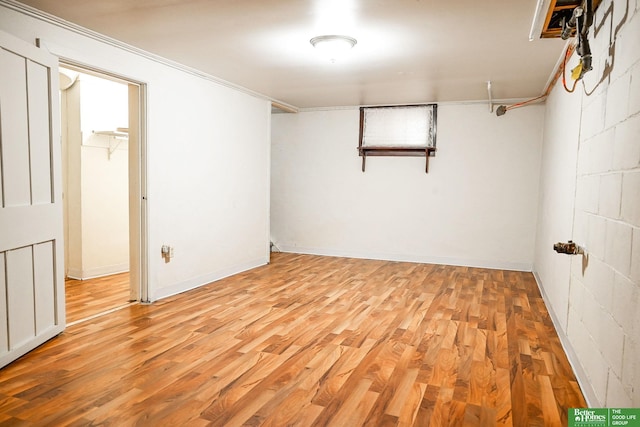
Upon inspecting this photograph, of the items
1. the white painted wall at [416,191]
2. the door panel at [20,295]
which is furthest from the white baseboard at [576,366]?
the door panel at [20,295]

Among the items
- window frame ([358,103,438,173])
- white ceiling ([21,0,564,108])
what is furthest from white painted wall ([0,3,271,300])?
window frame ([358,103,438,173])

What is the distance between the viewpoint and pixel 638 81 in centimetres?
174

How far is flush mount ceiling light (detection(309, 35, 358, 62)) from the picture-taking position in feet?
10.9

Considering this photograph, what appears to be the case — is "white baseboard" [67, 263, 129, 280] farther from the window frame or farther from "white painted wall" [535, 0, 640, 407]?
"white painted wall" [535, 0, 640, 407]

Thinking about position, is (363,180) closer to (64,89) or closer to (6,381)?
(64,89)

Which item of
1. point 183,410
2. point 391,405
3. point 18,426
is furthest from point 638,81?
point 18,426

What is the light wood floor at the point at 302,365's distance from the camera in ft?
7.03

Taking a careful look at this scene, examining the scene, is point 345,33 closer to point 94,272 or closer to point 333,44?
point 333,44

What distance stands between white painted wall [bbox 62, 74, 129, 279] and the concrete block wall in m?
4.82

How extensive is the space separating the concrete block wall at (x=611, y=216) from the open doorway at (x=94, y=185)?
3957mm

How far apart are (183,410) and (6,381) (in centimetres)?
110

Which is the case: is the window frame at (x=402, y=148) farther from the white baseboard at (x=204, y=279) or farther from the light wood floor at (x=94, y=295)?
the light wood floor at (x=94, y=295)

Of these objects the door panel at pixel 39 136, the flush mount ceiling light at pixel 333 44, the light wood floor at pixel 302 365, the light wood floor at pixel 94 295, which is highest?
the flush mount ceiling light at pixel 333 44

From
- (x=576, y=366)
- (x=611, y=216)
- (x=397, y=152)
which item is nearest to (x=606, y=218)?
(x=611, y=216)
